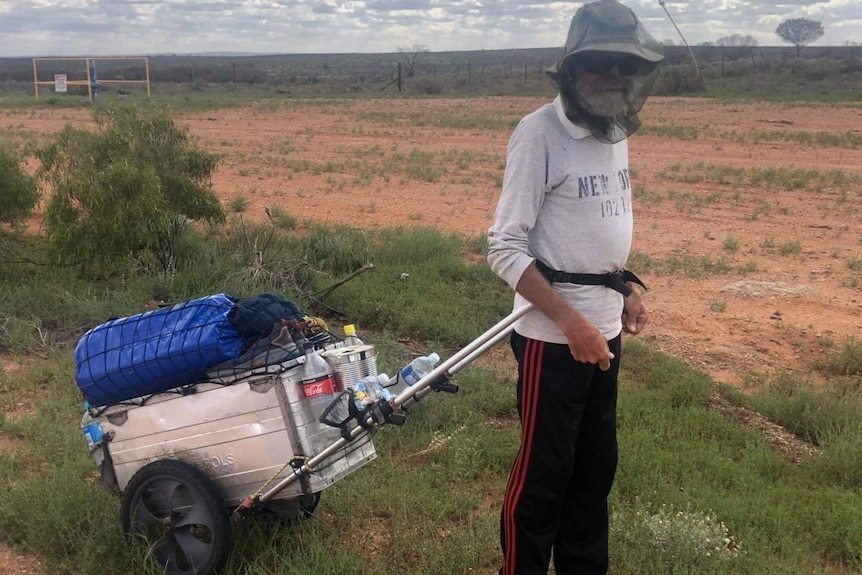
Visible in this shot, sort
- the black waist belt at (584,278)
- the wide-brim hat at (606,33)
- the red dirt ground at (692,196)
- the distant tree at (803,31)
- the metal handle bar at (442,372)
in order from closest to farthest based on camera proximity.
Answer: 1. the wide-brim hat at (606,33)
2. the black waist belt at (584,278)
3. the metal handle bar at (442,372)
4. the red dirt ground at (692,196)
5. the distant tree at (803,31)

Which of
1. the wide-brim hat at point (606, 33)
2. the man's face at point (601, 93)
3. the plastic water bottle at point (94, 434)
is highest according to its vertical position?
the wide-brim hat at point (606, 33)

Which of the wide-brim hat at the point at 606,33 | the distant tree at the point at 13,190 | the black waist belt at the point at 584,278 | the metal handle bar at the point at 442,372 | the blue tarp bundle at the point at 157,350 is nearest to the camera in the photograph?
the wide-brim hat at the point at 606,33

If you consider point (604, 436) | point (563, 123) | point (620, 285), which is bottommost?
point (604, 436)

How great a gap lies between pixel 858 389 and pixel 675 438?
166cm

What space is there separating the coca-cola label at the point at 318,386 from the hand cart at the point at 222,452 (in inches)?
1.3

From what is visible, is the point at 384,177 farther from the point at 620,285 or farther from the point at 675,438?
the point at 620,285

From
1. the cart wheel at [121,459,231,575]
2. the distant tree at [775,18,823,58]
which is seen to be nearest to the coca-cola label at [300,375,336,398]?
the cart wheel at [121,459,231,575]

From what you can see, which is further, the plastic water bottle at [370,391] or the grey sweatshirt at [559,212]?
the plastic water bottle at [370,391]

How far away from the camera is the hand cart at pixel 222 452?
9.75 ft

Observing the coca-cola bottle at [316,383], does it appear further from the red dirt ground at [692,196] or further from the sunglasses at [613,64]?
the red dirt ground at [692,196]

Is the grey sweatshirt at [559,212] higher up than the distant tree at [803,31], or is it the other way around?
the distant tree at [803,31]

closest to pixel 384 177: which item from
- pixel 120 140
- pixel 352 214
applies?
pixel 352 214

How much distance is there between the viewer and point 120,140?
7.73m

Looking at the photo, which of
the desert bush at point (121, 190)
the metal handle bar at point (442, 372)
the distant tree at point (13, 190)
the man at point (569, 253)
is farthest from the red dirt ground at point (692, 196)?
the distant tree at point (13, 190)
